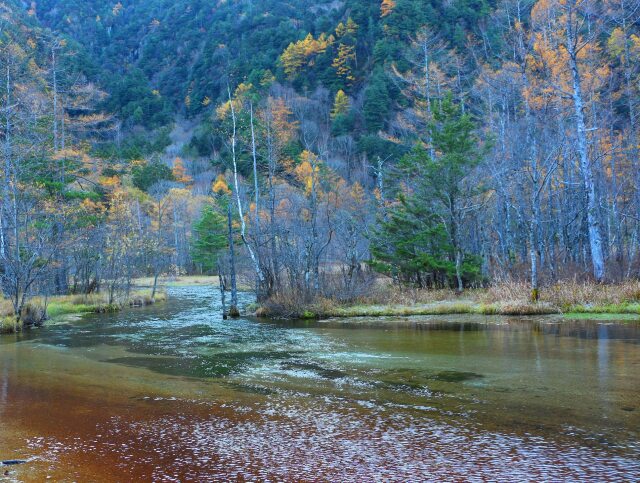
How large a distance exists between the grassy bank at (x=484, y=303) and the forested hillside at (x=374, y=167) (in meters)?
0.63

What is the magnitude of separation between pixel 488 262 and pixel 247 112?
14384 mm

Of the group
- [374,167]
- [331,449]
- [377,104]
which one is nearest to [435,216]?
[374,167]

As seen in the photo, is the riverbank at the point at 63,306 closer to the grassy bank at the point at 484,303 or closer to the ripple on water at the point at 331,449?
the grassy bank at the point at 484,303

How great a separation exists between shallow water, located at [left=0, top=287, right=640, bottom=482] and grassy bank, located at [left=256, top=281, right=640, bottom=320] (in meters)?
2.18

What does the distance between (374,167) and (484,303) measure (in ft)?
43.4

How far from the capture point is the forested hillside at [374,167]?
22.8 meters

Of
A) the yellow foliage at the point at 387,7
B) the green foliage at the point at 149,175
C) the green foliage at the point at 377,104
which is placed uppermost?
the yellow foliage at the point at 387,7

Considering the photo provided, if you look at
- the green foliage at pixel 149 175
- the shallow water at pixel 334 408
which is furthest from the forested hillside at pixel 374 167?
the shallow water at pixel 334 408

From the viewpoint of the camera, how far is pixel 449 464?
5.48 metres

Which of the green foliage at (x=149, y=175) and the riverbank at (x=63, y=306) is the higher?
the green foliage at (x=149, y=175)

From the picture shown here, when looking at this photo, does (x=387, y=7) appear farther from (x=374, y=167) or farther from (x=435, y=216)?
(x=435, y=216)

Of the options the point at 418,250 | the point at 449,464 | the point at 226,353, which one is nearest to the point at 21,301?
the point at 226,353

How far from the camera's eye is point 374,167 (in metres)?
30.4

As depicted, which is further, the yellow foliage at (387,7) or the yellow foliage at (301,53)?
the yellow foliage at (301,53)
